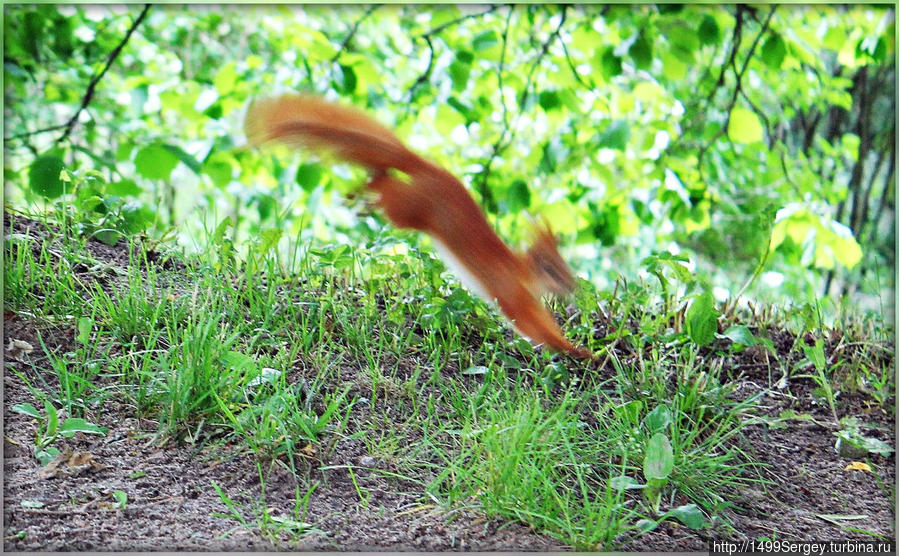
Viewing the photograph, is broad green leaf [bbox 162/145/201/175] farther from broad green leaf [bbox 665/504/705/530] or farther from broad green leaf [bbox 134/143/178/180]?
broad green leaf [bbox 665/504/705/530]

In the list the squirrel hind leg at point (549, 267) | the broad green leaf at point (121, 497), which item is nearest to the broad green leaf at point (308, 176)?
the squirrel hind leg at point (549, 267)

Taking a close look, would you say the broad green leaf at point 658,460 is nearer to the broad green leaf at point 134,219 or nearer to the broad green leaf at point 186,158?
the broad green leaf at point 134,219

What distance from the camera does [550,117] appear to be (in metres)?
1.85

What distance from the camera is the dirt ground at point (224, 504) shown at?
27.1 inches

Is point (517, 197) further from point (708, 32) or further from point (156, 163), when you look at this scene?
point (156, 163)

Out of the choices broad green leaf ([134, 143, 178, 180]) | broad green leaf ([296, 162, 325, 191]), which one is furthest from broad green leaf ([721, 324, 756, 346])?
broad green leaf ([134, 143, 178, 180])

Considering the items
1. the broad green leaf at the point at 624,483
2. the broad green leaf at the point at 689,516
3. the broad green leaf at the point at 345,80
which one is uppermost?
the broad green leaf at the point at 345,80

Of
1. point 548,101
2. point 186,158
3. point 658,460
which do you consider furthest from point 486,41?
point 658,460

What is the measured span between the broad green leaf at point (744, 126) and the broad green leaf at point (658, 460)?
1070 millimetres

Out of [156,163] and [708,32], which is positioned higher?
[708,32]

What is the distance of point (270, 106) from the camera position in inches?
35.8

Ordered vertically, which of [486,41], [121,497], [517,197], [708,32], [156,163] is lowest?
[121,497]

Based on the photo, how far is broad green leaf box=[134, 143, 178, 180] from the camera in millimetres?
1312

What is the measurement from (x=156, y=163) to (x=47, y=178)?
0.38 meters
